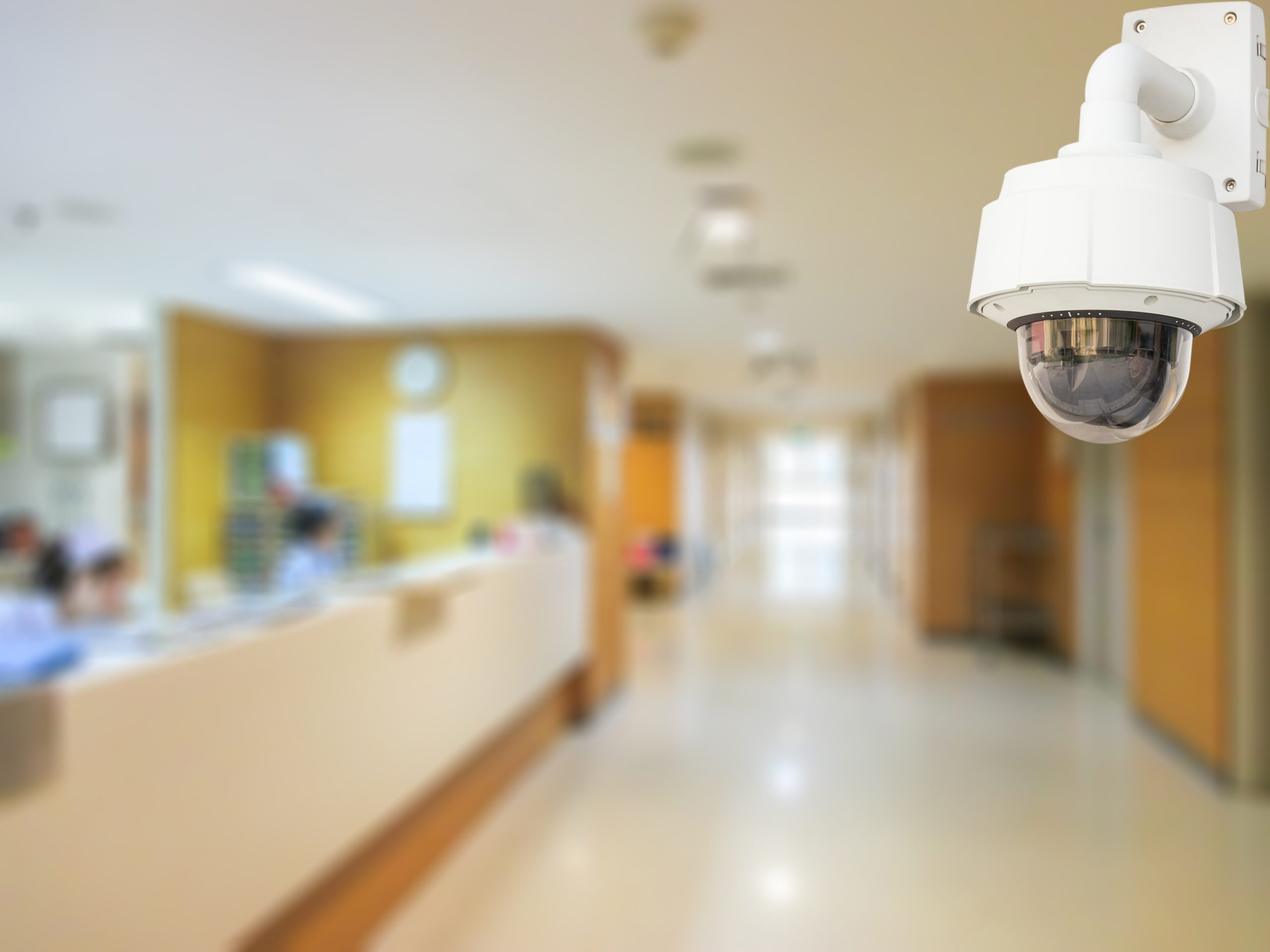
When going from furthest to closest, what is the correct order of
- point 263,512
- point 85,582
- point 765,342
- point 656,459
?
point 656,459 < point 765,342 < point 263,512 < point 85,582

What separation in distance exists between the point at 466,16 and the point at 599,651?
534cm

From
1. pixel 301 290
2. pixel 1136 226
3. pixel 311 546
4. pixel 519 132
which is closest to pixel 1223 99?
pixel 1136 226

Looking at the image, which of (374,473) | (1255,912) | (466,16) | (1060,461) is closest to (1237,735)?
(1060,461)

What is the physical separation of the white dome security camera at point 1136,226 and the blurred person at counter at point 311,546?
5376 millimetres

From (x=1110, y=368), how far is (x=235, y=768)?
94.1 inches

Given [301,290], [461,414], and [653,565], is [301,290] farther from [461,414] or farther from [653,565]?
[653,565]

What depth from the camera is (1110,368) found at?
2.17 ft

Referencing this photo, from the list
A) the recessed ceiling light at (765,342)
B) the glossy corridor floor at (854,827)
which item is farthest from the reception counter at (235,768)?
the recessed ceiling light at (765,342)

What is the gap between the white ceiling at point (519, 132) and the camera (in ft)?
6.61

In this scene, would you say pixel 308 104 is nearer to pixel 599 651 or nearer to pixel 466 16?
pixel 466 16

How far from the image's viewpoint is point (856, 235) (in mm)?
3887

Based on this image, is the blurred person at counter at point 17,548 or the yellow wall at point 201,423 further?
the blurred person at counter at point 17,548

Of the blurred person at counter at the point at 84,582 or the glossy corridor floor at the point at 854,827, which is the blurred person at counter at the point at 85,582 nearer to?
the blurred person at counter at the point at 84,582

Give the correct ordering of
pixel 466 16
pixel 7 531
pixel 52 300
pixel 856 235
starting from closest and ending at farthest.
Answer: pixel 466 16 < pixel 856 235 < pixel 52 300 < pixel 7 531
